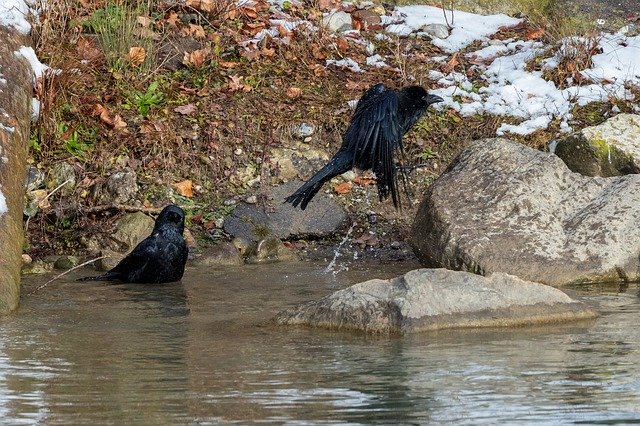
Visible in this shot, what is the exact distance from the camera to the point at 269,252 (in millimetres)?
9672

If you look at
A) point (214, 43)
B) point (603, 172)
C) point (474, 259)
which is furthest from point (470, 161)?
point (214, 43)

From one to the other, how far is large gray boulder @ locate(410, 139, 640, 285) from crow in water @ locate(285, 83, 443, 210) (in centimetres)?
45

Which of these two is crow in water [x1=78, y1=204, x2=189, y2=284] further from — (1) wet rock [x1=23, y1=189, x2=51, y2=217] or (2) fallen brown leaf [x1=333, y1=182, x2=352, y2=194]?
(2) fallen brown leaf [x1=333, y1=182, x2=352, y2=194]

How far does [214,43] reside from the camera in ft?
38.9

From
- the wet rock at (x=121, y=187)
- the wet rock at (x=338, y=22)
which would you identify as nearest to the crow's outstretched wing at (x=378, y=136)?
the wet rock at (x=121, y=187)

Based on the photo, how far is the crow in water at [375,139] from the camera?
8719mm

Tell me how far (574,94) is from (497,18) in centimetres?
227

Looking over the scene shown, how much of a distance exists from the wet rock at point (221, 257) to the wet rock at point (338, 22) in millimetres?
3859

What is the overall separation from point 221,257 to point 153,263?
2.87 feet

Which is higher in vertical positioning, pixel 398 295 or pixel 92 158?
pixel 92 158

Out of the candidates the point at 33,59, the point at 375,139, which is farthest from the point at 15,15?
the point at 375,139

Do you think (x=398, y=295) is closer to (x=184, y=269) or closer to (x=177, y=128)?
(x=184, y=269)

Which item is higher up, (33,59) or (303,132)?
(33,59)

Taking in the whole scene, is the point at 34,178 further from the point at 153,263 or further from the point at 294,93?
the point at 294,93
